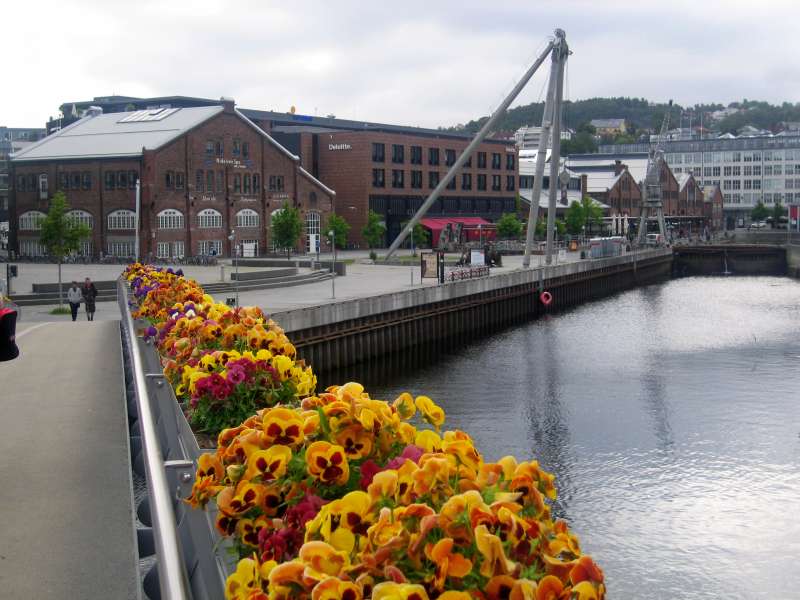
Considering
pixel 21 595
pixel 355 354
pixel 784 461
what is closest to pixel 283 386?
pixel 21 595

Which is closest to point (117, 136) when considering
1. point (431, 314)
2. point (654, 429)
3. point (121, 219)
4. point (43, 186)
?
point (43, 186)

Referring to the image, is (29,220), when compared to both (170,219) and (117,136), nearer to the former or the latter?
(117,136)

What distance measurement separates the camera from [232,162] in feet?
308

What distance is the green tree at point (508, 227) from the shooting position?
5007 inches

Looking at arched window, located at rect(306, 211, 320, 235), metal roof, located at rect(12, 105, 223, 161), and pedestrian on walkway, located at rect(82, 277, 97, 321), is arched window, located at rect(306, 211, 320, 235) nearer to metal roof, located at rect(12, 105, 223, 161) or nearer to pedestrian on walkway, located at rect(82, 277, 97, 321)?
metal roof, located at rect(12, 105, 223, 161)

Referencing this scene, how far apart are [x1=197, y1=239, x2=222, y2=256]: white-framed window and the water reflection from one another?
36.5 meters

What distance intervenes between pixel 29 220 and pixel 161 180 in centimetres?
1492

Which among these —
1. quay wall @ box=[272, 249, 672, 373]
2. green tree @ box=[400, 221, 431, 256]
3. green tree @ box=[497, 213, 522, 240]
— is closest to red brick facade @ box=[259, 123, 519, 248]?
green tree @ box=[400, 221, 431, 256]

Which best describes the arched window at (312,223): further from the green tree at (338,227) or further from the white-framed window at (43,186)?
the white-framed window at (43,186)

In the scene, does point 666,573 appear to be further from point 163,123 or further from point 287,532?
point 163,123

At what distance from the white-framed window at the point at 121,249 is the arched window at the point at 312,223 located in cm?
2247

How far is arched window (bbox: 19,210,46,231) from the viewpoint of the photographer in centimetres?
9125

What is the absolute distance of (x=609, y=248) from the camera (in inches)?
4146

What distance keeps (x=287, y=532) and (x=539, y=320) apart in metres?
66.1
